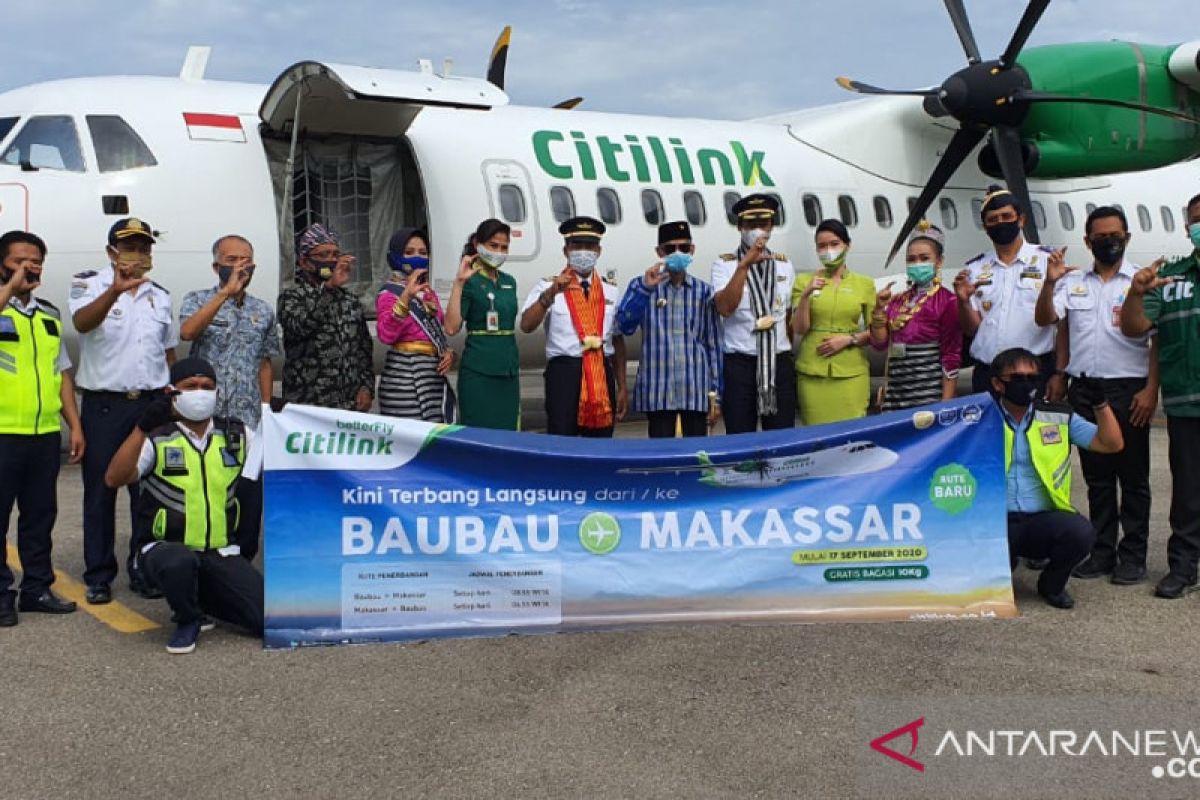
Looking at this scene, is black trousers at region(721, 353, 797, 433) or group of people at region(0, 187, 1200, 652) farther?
black trousers at region(721, 353, 797, 433)

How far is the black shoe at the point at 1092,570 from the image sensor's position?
6.26m

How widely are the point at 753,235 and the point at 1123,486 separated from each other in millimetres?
2457

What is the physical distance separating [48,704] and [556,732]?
1.97 meters

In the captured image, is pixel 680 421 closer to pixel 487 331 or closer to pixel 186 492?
pixel 487 331

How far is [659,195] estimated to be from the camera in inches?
488

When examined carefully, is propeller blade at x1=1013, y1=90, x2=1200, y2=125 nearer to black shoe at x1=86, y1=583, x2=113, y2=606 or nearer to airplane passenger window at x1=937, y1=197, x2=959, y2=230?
airplane passenger window at x1=937, y1=197, x2=959, y2=230

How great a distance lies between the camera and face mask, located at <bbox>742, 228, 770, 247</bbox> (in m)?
6.54

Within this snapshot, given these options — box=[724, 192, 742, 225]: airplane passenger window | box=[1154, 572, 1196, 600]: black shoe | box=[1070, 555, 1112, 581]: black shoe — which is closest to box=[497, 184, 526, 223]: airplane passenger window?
box=[724, 192, 742, 225]: airplane passenger window

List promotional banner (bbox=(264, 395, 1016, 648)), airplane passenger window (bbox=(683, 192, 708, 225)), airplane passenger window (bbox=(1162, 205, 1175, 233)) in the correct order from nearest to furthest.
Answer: promotional banner (bbox=(264, 395, 1016, 648)) → airplane passenger window (bbox=(683, 192, 708, 225)) → airplane passenger window (bbox=(1162, 205, 1175, 233))

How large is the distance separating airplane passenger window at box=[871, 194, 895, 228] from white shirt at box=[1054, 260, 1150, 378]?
7.96 m

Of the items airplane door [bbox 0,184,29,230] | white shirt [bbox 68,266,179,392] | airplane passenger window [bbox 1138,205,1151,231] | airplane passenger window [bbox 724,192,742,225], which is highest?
airplane passenger window [bbox 1138,205,1151,231]

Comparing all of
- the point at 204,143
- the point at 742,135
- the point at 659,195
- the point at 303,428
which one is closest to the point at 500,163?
the point at 659,195

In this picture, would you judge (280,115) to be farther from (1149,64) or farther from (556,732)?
(1149,64)

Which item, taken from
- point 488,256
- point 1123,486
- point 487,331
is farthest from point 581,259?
point 1123,486
